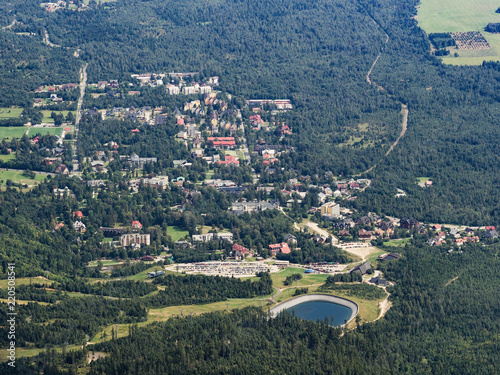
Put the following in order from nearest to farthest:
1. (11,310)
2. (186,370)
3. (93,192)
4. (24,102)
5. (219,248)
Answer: (186,370)
(11,310)
(219,248)
(93,192)
(24,102)

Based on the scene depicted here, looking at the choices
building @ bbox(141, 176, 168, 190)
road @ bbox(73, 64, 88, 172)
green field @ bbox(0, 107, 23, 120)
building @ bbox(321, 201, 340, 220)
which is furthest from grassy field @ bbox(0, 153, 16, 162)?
building @ bbox(321, 201, 340, 220)

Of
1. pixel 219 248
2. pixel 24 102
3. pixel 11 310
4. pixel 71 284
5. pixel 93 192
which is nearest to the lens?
pixel 11 310

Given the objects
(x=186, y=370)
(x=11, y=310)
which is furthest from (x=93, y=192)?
(x=186, y=370)

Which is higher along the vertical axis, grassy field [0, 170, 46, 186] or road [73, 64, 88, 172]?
road [73, 64, 88, 172]

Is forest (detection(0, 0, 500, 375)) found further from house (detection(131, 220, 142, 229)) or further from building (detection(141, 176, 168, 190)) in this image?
building (detection(141, 176, 168, 190))

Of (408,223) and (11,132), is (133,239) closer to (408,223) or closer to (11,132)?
(408,223)

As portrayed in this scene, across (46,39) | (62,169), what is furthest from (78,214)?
(46,39)

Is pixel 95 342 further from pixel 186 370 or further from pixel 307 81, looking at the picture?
pixel 307 81

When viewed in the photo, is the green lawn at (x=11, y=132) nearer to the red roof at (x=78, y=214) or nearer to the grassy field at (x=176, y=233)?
the red roof at (x=78, y=214)
